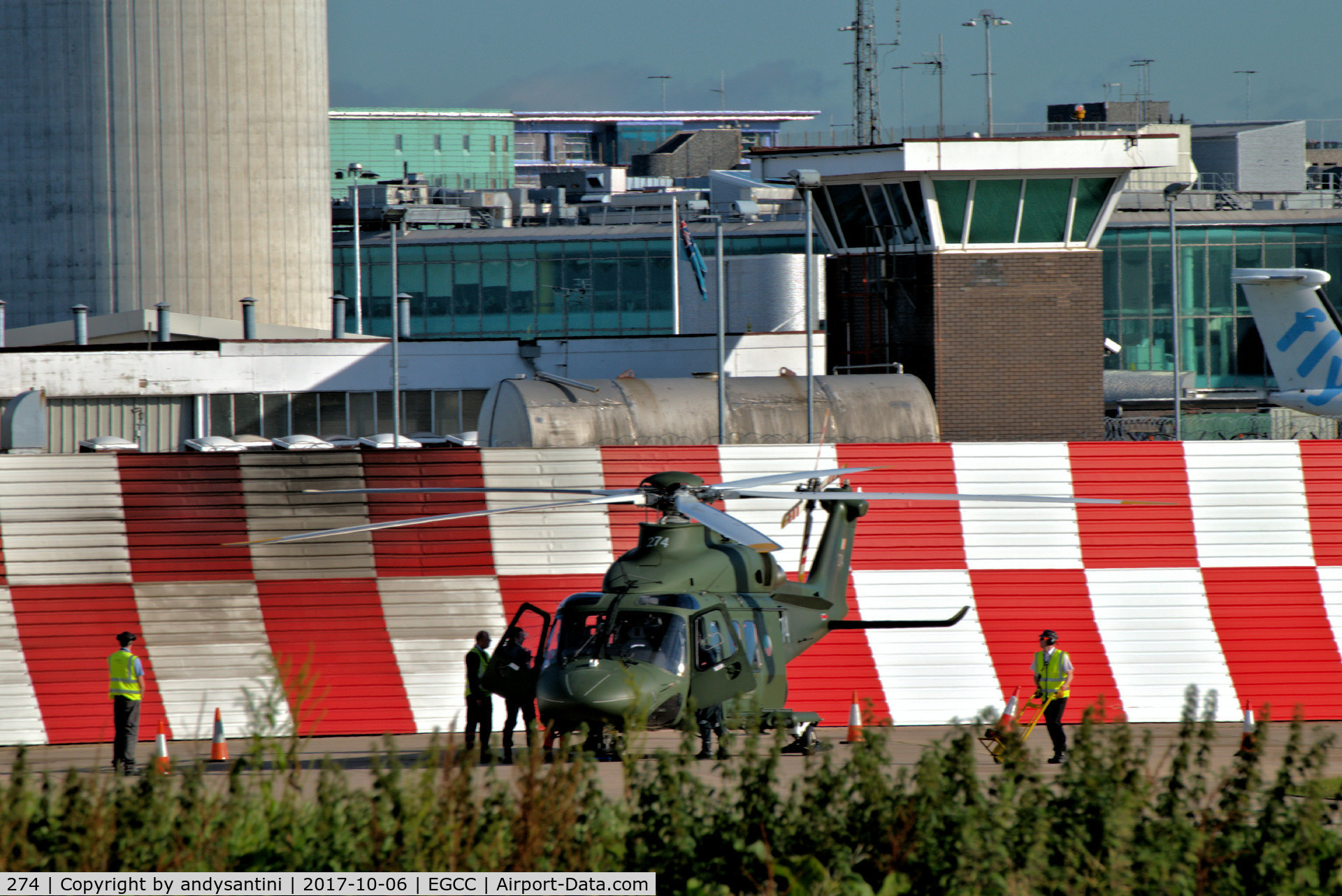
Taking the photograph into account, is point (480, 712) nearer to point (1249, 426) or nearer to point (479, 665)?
point (479, 665)

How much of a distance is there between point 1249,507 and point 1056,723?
15.7 feet

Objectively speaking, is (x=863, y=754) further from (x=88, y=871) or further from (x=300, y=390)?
(x=300, y=390)

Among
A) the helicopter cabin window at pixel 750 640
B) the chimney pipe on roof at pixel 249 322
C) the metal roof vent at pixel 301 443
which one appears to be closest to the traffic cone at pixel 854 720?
the helicopter cabin window at pixel 750 640

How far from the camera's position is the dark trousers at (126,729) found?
51.5 feet

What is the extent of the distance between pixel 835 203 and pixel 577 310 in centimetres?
4532

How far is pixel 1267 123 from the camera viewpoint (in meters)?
86.2

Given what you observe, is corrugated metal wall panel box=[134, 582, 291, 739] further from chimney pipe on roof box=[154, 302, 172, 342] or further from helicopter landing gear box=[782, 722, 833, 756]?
chimney pipe on roof box=[154, 302, 172, 342]

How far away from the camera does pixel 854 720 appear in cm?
1758

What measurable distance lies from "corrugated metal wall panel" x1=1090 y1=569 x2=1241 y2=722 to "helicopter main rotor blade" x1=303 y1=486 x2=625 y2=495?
6.95 m

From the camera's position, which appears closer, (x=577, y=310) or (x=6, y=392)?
(x=6, y=392)

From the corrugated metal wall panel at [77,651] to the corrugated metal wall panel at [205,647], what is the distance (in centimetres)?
15

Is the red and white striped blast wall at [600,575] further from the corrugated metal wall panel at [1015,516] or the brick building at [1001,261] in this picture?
the brick building at [1001,261]

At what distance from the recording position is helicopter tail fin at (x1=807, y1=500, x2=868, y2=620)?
1748 centimetres

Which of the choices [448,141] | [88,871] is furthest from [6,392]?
[448,141]
